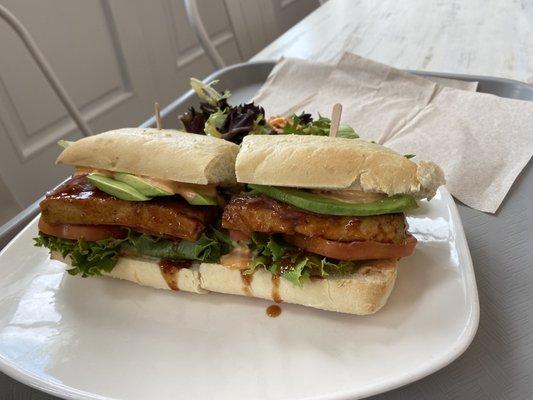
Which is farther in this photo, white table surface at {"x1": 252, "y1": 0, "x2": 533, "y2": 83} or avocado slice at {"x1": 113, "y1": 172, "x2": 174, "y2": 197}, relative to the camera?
white table surface at {"x1": 252, "y1": 0, "x2": 533, "y2": 83}

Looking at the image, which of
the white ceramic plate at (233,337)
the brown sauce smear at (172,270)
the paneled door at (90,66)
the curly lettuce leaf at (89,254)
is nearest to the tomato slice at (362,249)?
the white ceramic plate at (233,337)

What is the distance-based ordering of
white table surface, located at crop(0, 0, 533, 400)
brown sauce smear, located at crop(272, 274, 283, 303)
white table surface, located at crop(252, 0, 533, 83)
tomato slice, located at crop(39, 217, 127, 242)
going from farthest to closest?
white table surface, located at crop(252, 0, 533, 83) < tomato slice, located at crop(39, 217, 127, 242) < brown sauce smear, located at crop(272, 274, 283, 303) < white table surface, located at crop(0, 0, 533, 400)

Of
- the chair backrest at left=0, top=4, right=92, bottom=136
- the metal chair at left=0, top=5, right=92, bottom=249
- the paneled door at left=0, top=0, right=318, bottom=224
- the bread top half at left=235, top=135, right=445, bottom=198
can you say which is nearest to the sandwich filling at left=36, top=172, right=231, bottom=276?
the bread top half at left=235, top=135, right=445, bottom=198

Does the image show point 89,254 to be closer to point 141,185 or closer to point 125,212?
point 125,212

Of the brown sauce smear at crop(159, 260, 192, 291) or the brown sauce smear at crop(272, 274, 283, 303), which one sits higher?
the brown sauce smear at crop(159, 260, 192, 291)

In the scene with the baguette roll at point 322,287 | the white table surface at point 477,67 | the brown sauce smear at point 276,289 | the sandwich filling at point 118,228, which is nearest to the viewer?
the white table surface at point 477,67

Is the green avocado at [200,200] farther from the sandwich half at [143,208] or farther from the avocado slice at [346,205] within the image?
the avocado slice at [346,205]

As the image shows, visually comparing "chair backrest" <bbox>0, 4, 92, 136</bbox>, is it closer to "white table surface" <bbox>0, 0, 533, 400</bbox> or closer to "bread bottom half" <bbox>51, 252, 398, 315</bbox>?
"white table surface" <bbox>0, 0, 533, 400</bbox>

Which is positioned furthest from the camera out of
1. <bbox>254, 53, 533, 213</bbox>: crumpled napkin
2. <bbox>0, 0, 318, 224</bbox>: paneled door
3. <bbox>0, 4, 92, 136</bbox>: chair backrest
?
<bbox>0, 0, 318, 224</bbox>: paneled door
